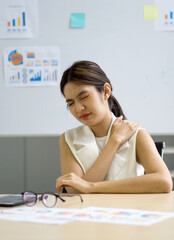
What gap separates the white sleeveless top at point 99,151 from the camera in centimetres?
178

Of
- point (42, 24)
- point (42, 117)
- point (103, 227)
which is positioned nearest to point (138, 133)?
point (103, 227)

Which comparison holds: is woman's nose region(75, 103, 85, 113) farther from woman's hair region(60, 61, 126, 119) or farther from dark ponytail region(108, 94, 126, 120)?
dark ponytail region(108, 94, 126, 120)

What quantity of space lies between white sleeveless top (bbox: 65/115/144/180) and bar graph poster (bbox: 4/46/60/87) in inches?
39.6

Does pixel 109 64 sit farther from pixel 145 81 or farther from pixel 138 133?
pixel 138 133

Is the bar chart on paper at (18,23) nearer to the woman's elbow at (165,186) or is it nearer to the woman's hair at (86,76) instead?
the woman's hair at (86,76)

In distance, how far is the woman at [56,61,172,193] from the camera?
1730 mm

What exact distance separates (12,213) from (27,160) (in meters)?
2.13

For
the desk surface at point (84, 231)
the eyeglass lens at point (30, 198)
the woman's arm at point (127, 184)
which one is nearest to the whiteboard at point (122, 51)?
the woman's arm at point (127, 184)

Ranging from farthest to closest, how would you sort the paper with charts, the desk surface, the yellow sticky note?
the yellow sticky note → the paper with charts → the desk surface

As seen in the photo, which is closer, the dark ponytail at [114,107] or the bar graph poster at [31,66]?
the dark ponytail at [114,107]

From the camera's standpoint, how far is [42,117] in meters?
2.85

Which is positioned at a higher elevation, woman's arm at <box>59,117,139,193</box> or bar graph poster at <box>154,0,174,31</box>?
bar graph poster at <box>154,0,174,31</box>

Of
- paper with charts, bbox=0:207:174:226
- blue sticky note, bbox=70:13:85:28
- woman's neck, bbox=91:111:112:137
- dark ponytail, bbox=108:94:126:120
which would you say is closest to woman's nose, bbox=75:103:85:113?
woman's neck, bbox=91:111:112:137

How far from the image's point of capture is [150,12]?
282 centimetres
